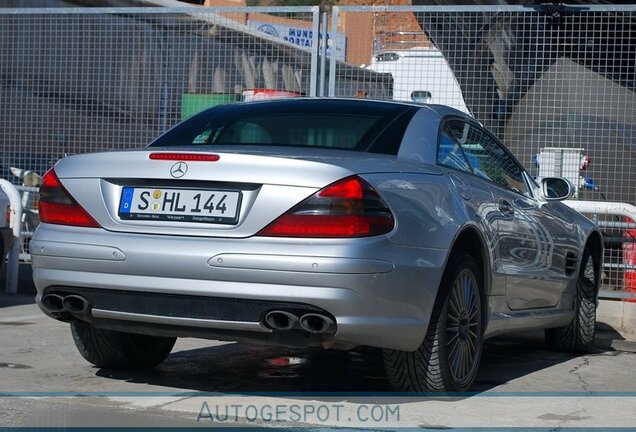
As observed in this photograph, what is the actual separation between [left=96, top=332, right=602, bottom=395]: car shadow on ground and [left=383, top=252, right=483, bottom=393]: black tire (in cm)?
36

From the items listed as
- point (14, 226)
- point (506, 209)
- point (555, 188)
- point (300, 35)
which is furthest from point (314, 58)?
point (506, 209)

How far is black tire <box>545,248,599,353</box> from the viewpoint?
7.32 m

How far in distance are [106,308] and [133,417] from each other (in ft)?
1.74

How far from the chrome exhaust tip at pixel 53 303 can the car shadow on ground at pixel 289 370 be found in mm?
686

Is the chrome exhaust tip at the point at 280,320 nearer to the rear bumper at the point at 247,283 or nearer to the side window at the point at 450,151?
the rear bumper at the point at 247,283

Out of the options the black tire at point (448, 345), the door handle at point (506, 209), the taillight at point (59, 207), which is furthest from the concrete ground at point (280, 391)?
the door handle at point (506, 209)

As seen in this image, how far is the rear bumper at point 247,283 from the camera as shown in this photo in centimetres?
462

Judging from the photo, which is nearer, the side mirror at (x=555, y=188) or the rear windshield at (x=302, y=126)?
the rear windshield at (x=302, y=126)

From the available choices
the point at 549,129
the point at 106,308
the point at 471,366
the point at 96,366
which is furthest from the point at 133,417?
the point at 549,129

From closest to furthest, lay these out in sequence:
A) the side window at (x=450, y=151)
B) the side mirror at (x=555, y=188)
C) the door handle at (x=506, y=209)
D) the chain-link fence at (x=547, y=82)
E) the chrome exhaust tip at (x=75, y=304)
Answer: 1. the chrome exhaust tip at (x=75, y=304)
2. the side window at (x=450, y=151)
3. the door handle at (x=506, y=209)
4. the side mirror at (x=555, y=188)
5. the chain-link fence at (x=547, y=82)

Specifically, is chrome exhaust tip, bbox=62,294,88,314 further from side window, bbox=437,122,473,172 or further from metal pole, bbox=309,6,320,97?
metal pole, bbox=309,6,320,97

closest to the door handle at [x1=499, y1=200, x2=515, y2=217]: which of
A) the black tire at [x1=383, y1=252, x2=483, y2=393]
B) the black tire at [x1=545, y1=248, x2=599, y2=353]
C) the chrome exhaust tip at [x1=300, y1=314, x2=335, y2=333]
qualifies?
the black tire at [x1=383, y1=252, x2=483, y2=393]

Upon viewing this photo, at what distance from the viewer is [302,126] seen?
5.75 meters

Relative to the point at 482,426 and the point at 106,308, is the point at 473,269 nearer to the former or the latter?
the point at 482,426
